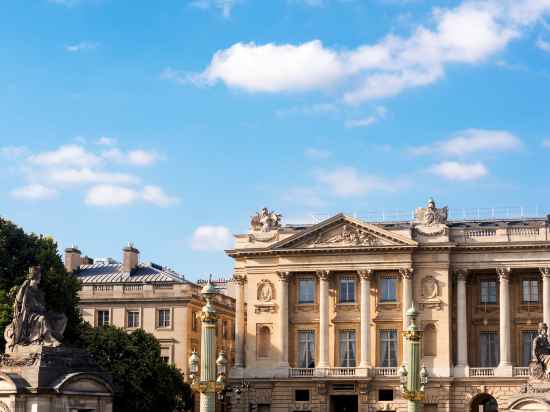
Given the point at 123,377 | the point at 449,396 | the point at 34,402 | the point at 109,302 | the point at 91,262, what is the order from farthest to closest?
the point at 91,262 < the point at 109,302 < the point at 449,396 < the point at 123,377 < the point at 34,402

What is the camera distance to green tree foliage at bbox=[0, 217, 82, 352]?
7869 centimetres

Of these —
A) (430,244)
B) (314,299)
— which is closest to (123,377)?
(314,299)

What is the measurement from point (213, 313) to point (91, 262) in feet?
227

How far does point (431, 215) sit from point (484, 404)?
1637 cm

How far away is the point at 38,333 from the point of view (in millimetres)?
46188

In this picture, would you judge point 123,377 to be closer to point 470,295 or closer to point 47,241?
point 47,241

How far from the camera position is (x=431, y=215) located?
93250mm

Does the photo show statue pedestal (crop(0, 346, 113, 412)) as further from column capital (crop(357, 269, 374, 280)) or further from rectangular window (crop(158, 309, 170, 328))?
rectangular window (crop(158, 309, 170, 328))

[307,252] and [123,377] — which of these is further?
[307,252]

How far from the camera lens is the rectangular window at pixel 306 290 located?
315ft

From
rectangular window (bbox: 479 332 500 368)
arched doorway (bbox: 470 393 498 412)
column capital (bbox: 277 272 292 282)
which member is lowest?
arched doorway (bbox: 470 393 498 412)

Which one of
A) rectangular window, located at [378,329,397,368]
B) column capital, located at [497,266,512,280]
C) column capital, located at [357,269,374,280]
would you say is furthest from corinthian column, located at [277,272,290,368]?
column capital, located at [497,266,512,280]

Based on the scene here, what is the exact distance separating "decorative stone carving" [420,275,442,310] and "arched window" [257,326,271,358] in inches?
492

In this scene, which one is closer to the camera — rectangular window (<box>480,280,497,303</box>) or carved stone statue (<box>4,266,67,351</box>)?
carved stone statue (<box>4,266,67,351</box>)
